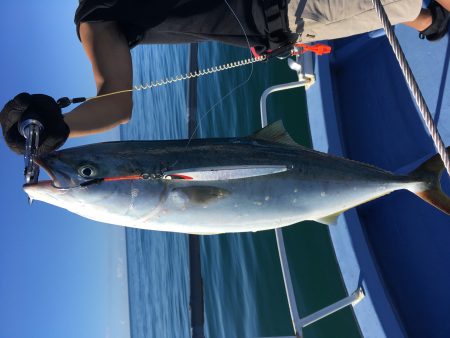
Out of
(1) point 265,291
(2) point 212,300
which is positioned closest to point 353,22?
(1) point 265,291

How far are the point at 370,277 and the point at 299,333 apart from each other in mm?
727

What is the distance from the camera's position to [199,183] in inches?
65.7

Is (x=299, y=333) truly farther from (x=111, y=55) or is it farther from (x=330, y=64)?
(x=330, y=64)

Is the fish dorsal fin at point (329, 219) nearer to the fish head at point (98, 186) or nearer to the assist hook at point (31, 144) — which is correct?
the fish head at point (98, 186)

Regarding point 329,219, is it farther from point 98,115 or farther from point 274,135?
point 98,115

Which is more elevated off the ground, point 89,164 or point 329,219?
point 89,164

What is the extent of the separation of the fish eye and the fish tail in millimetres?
1487

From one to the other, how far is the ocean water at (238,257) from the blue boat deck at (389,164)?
1.16 m

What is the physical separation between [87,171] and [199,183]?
1.37 feet

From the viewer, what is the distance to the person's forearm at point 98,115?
184cm

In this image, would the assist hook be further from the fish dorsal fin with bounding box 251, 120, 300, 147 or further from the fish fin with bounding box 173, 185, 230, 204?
the fish dorsal fin with bounding box 251, 120, 300, 147

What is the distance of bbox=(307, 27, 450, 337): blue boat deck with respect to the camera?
3102mm

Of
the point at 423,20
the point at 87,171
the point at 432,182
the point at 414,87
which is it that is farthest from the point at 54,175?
the point at 423,20

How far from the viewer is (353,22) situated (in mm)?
2541
